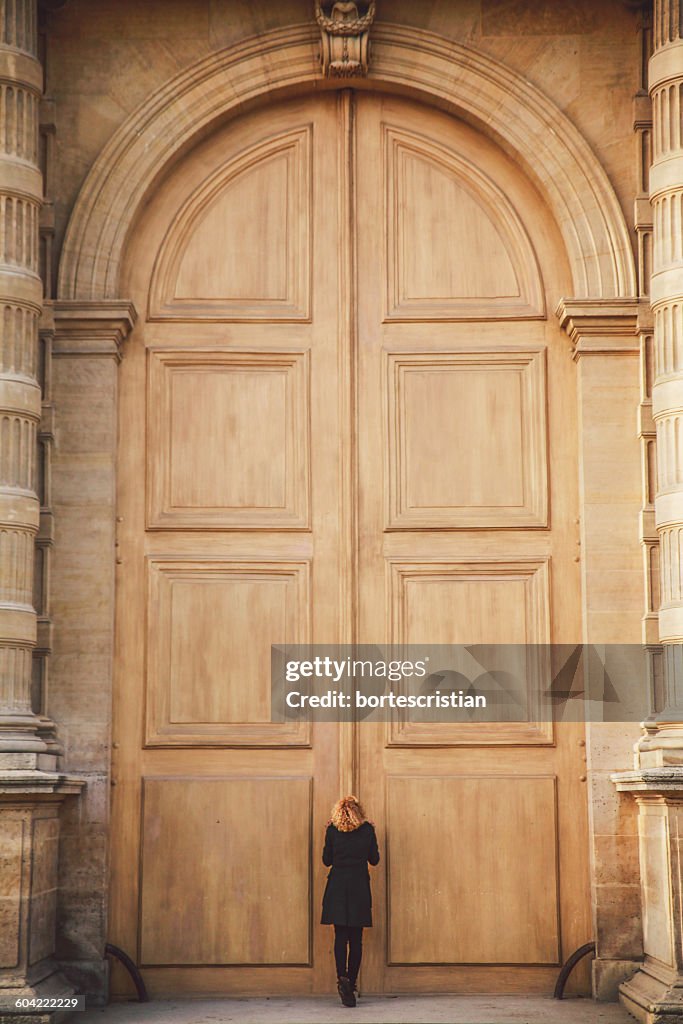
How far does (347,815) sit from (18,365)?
3273 millimetres

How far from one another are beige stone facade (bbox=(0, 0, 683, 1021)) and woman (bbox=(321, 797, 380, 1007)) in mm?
408

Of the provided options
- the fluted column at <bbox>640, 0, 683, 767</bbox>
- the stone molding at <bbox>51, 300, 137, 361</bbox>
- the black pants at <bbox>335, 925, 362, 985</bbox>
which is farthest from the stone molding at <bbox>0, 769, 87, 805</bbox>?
the fluted column at <bbox>640, 0, 683, 767</bbox>

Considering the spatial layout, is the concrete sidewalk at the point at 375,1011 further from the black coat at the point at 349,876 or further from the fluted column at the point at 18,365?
the fluted column at the point at 18,365

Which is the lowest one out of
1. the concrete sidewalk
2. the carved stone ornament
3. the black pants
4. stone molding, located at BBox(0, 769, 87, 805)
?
the concrete sidewalk

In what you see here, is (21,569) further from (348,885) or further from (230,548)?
(348,885)

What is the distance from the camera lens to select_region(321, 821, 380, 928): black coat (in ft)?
28.4

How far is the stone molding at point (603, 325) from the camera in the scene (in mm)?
9461

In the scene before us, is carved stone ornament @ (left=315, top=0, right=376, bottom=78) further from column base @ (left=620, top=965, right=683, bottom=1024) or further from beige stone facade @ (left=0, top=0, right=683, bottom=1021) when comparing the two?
column base @ (left=620, top=965, right=683, bottom=1024)

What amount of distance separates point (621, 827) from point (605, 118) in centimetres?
446

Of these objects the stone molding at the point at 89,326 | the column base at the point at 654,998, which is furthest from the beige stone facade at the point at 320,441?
the column base at the point at 654,998

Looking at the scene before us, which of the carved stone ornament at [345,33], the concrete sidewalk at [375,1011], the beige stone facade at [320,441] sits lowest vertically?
the concrete sidewalk at [375,1011]

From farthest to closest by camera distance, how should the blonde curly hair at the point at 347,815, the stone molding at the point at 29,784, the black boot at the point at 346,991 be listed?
the blonde curly hair at the point at 347,815 → the black boot at the point at 346,991 → the stone molding at the point at 29,784

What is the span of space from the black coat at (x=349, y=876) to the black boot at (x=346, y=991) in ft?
1.02

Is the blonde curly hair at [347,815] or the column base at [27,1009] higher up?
the blonde curly hair at [347,815]
